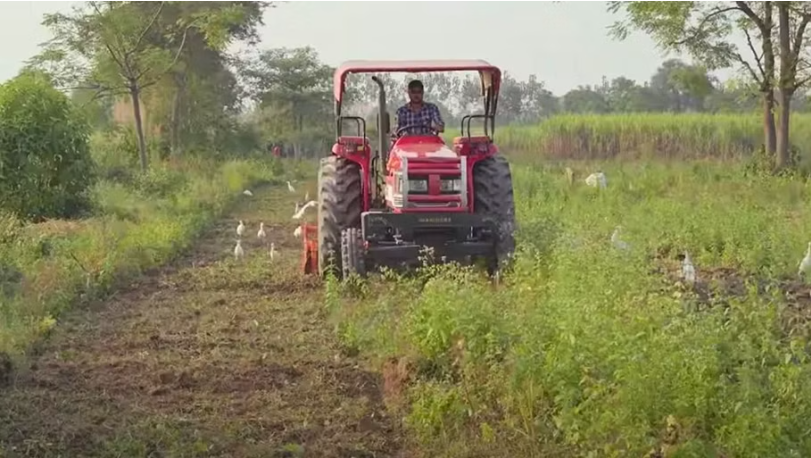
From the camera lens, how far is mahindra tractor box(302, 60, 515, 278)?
8.66 metres

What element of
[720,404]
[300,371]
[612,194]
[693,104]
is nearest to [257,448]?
[300,371]

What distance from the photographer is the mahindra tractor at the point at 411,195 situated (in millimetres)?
8656

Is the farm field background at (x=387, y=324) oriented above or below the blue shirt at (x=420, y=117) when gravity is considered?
below

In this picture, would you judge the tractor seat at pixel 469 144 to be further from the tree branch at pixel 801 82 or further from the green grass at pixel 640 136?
the green grass at pixel 640 136

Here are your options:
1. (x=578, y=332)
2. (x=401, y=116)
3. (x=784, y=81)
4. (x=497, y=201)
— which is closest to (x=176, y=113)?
(x=784, y=81)

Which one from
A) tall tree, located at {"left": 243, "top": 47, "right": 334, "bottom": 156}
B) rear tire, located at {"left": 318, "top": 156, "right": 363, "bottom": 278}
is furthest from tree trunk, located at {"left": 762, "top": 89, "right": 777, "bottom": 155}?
tall tree, located at {"left": 243, "top": 47, "right": 334, "bottom": 156}

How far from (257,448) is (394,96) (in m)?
7.65

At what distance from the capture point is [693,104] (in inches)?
1827

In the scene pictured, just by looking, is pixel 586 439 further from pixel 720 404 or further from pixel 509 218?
pixel 509 218

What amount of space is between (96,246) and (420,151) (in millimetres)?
3707

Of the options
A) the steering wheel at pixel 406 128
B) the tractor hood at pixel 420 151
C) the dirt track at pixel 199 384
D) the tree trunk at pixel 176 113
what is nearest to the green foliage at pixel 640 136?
the tree trunk at pixel 176 113

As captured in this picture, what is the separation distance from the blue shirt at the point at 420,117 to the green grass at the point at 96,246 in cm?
306

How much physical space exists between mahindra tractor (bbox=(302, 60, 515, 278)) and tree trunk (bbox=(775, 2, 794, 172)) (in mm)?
12495

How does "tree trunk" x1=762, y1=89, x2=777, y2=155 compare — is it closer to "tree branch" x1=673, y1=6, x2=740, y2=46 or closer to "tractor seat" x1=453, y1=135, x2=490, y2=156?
"tree branch" x1=673, y1=6, x2=740, y2=46
